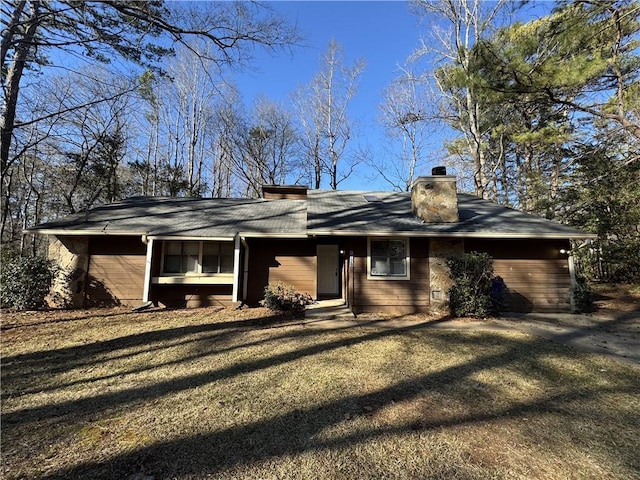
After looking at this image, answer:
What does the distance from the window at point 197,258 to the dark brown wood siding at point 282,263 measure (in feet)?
2.38

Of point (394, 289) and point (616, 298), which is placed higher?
point (394, 289)

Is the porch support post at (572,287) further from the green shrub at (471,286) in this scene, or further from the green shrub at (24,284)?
the green shrub at (24,284)

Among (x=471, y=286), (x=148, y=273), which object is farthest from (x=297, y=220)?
(x=471, y=286)

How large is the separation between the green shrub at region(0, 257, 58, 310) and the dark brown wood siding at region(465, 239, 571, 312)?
36.5 feet

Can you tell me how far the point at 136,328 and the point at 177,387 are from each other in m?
3.30

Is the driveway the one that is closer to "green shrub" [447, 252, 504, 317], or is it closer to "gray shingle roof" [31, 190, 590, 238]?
"green shrub" [447, 252, 504, 317]

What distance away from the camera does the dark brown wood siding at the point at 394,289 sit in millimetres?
8586

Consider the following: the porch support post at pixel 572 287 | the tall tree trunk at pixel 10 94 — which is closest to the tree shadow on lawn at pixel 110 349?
the tall tree trunk at pixel 10 94

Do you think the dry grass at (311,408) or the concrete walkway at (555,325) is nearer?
the dry grass at (311,408)

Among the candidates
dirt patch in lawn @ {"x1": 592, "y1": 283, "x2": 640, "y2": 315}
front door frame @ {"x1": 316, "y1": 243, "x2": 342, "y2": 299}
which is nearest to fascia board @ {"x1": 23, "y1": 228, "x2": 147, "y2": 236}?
front door frame @ {"x1": 316, "y1": 243, "x2": 342, "y2": 299}

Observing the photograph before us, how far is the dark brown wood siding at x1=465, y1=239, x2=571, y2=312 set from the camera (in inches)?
347

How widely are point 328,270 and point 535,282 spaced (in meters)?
6.08

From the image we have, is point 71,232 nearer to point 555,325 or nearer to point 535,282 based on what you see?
point 555,325

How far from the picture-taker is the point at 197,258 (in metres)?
9.30
